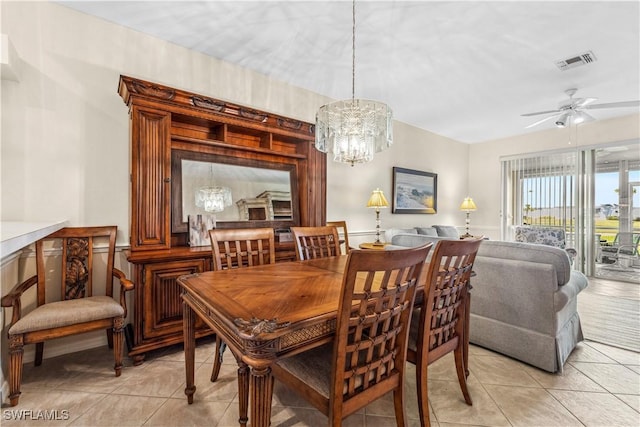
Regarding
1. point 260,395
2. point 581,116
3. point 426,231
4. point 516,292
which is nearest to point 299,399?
point 260,395

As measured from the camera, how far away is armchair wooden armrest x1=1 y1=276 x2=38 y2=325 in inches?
64.4

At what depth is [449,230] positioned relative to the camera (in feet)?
17.1

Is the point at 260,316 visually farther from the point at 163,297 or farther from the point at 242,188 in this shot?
the point at 242,188

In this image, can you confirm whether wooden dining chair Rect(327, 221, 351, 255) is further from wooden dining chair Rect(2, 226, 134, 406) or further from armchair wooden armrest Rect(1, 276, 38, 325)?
armchair wooden armrest Rect(1, 276, 38, 325)

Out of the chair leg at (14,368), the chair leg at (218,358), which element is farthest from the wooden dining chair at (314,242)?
the chair leg at (14,368)

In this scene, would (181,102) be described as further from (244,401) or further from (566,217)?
(566,217)

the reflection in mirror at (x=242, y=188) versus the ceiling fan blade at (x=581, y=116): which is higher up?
the ceiling fan blade at (x=581, y=116)

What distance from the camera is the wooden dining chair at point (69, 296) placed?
165 cm

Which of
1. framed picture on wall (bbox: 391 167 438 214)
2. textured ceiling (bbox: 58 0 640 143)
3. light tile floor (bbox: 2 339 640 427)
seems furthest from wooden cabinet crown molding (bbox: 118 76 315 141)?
framed picture on wall (bbox: 391 167 438 214)

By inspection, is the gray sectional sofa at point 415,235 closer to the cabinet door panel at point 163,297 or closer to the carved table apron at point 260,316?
the carved table apron at point 260,316

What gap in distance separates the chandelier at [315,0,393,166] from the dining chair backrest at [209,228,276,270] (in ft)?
2.70

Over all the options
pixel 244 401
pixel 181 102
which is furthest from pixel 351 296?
pixel 181 102

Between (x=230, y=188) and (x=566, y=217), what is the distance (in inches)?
232

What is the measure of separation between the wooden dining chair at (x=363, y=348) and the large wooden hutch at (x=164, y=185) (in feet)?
4.20
